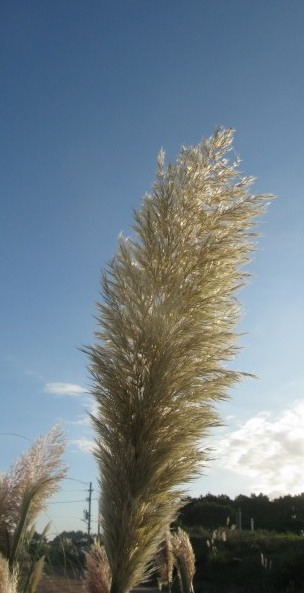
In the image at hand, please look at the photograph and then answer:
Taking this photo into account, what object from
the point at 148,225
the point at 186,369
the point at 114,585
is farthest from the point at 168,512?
the point at 148,225

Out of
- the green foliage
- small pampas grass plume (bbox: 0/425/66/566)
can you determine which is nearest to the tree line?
the green foliage

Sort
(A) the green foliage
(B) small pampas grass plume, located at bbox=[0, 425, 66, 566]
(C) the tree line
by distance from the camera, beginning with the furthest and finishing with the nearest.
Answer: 1. (C) the tree line
2. (A) the green foliage
3. (B) small pampas grass plume, located at bbox=[0, 425, 66, 566]

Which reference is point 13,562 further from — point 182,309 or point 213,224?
point 213,224

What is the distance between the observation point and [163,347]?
9.80ft

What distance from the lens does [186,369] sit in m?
3.03

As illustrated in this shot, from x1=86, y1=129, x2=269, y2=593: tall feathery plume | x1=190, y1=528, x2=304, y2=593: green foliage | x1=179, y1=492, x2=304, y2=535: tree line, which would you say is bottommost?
x1=190, y1=528, x2=304, y2=593: green foliage

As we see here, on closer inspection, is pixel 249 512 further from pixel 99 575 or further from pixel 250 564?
pixel 99 575

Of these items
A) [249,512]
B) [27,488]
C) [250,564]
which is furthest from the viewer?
→ [249,512]

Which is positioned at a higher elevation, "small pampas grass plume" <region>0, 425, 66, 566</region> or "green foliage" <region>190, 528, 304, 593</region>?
"small pampas grass plume" <region>0, 425, 66, 566</region>

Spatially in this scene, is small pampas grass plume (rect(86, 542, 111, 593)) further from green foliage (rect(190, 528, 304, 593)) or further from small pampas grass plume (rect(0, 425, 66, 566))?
green foliage (rect(190, 528, 304, 593))

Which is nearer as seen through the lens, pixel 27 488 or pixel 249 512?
pixel 27 488

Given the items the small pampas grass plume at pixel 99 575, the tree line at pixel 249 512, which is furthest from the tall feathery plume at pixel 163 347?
the tree line at pixel 249 512

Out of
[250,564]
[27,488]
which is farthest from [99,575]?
[250,564]

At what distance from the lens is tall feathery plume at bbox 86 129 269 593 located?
2777mm
